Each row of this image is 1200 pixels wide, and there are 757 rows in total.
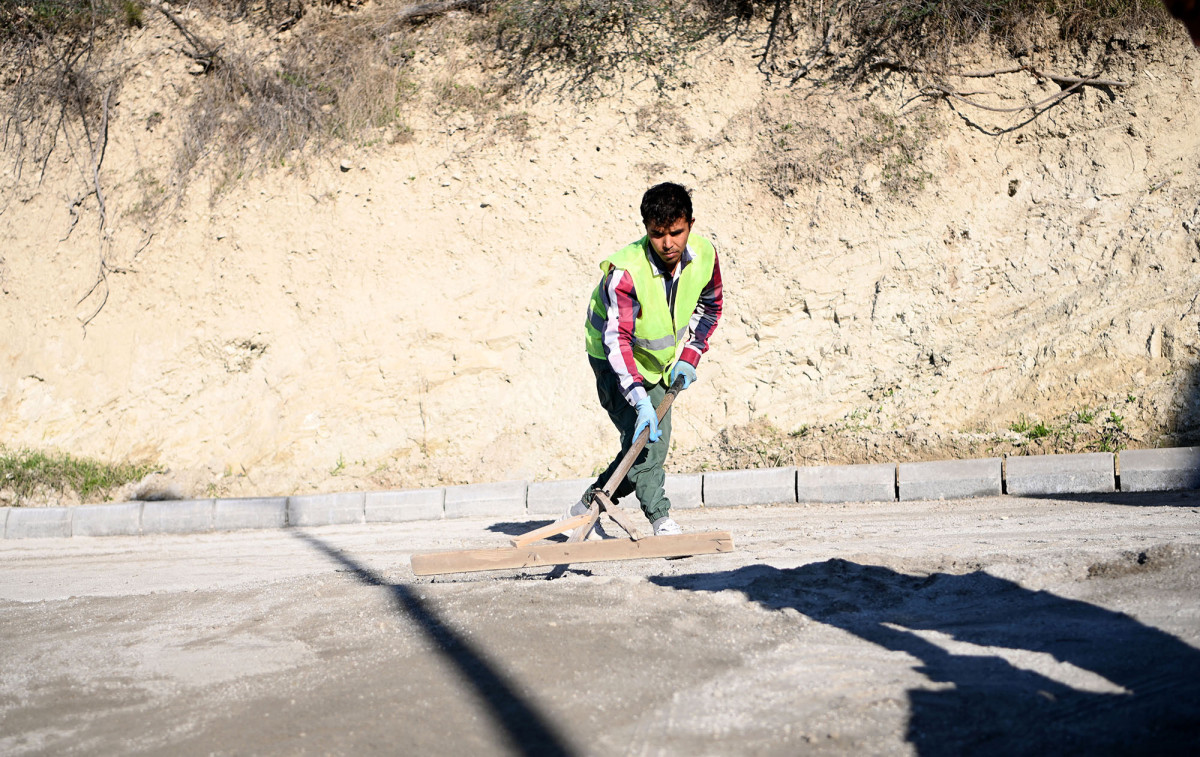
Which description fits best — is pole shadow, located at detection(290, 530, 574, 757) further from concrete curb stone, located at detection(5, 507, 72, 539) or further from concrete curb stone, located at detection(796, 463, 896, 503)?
concrete curb stone, located at detection(5, 507, 72, 539)

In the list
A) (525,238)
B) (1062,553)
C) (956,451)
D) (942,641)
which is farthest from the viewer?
(525,238)

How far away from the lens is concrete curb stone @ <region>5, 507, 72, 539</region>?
8.35m

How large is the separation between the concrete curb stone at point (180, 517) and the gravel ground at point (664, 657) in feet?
10.3

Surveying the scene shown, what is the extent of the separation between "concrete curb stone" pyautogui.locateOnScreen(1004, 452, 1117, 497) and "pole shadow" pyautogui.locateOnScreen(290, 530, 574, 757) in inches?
191

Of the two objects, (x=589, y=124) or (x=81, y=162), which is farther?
(x=81, y=162)

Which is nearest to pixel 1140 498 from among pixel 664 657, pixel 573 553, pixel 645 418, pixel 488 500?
pixel 645 418

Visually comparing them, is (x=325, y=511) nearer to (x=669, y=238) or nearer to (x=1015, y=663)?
(x=669, y=238)

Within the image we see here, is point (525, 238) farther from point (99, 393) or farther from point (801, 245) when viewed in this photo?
point (99, 393)

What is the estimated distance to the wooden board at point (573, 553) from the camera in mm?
4469

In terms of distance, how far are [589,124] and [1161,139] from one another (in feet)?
20.1

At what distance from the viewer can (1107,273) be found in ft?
28.3

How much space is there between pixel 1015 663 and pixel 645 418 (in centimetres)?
235

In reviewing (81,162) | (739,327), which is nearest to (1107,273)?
(739,327)

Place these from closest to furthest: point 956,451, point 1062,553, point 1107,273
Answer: point 1062,553, point 956,451, point 1107,273
